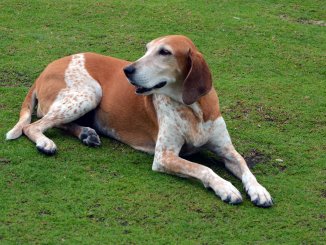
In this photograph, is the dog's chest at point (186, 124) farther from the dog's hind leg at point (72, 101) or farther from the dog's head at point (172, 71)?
the dog's hind leg at point (72, 101)

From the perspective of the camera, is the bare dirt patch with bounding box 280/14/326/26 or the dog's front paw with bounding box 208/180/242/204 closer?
the dog's front paw with bounding box 208/180/242/204

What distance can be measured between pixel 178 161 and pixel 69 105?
4.92 ft

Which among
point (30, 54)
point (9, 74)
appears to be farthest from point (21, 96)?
point (30, 54)

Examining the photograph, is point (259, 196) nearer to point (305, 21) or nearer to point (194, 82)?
point (194, 82)

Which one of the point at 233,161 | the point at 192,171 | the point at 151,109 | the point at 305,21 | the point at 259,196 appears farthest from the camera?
the point at 305,21

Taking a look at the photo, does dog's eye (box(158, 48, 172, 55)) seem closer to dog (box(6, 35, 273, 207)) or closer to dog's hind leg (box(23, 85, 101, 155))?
dog (box(6, 35, 273, 207))

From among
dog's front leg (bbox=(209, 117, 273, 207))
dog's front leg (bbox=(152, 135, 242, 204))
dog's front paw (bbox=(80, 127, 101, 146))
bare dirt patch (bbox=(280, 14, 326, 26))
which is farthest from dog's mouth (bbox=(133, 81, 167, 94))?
bare dirt patch (bbox=(280, 14, 326, 26))

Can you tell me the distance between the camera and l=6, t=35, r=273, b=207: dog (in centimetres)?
702

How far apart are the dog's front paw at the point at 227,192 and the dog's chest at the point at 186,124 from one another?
0.72 meters

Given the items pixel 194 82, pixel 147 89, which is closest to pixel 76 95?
pixel 147 89

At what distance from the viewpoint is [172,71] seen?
710cm

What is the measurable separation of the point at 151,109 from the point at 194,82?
74 cm

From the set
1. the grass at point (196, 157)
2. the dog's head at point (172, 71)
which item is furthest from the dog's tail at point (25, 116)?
the dog's head at point (172, 71)

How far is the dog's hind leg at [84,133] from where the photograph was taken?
7699 mm
